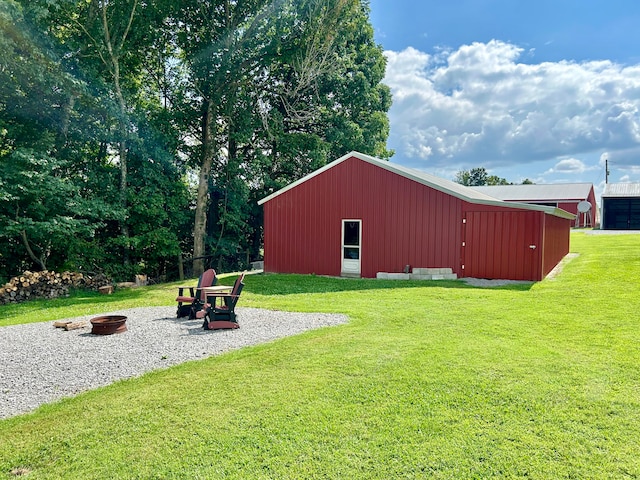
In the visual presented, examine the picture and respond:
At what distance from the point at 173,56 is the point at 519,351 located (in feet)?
59.5

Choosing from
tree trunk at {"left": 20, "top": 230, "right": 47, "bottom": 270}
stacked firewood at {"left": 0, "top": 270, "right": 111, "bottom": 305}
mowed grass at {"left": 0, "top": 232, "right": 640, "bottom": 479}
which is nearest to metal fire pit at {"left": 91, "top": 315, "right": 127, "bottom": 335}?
mowed grass at {"left": 0, "top": 232, "right": 640, "bottom": 479}

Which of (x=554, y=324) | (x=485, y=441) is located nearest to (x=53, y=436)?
(x=485, y=441)

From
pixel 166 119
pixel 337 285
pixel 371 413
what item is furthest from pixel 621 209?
pixel 371 413

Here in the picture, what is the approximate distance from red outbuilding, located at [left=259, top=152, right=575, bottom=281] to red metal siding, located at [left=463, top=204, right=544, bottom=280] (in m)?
0.02

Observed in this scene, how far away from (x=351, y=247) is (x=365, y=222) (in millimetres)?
947

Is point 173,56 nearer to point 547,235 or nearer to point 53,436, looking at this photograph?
point 547,235

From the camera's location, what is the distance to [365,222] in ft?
42.1

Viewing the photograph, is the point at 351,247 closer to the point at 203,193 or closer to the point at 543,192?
the point at 203,193

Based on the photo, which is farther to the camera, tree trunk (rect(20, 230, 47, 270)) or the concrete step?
the concrete step

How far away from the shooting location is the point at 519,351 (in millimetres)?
4750

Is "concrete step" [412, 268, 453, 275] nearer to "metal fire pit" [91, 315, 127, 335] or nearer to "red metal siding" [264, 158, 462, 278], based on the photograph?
"red metal siding" [264, 158, 462, 278]

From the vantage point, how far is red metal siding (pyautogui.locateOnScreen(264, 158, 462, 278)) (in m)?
12.0

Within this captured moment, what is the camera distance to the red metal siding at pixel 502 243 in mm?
10891

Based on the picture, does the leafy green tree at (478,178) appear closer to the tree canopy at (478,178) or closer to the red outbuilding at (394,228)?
the tree canopy at (478,178)
